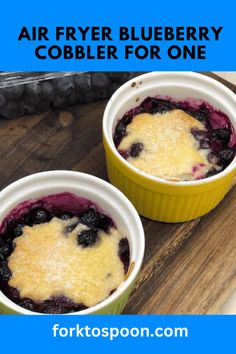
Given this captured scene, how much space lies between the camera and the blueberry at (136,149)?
156cm

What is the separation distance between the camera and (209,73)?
192cm

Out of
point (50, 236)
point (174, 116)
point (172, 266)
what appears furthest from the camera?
point (174, 116)

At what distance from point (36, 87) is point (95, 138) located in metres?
0.23

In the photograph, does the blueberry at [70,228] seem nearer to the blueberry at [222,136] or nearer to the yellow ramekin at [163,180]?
the yellow ramekin at [163,180]

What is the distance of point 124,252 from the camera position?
1.38m

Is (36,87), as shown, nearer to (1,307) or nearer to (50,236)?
(50,236)

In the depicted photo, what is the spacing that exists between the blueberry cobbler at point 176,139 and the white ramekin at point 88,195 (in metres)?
0.16

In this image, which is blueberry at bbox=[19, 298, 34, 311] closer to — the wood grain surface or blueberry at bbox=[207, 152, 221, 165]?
the wood grain surface

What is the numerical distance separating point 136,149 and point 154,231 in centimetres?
23

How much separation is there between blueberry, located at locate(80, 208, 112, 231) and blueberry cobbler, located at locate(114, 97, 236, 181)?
0.59 ft

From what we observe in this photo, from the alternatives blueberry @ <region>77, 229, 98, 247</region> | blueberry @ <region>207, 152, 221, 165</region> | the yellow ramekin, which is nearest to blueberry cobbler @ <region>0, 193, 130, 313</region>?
blueberry @ <region>77, 229, 98, 247</region>

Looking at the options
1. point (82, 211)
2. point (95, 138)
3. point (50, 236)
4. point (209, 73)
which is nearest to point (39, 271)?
point (50, 236)

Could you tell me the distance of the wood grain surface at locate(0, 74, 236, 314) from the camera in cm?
149

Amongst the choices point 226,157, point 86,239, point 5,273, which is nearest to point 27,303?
point 5,273
